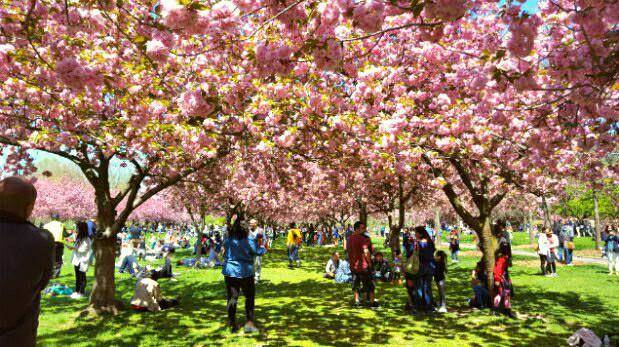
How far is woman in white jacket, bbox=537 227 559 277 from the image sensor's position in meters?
15.6

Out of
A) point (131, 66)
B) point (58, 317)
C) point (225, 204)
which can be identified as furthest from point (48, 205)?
point (131, 66)

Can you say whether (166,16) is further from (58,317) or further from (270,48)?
(58,317)

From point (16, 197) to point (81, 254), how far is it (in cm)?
968

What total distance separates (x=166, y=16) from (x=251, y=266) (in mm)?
4956

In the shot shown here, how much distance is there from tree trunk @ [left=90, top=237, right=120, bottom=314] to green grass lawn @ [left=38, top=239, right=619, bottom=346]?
16.4 inches

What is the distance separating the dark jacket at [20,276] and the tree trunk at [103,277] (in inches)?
267

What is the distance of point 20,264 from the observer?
7.87 ft

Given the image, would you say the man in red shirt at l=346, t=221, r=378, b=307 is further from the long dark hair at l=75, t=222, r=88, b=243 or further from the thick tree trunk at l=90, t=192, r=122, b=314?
the long dark hair at l=75, t=222, r=88, b=243

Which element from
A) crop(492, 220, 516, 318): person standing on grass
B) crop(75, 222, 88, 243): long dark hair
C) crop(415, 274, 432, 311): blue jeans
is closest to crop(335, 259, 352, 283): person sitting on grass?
crop(415, 274, 432, 311): blue jeans

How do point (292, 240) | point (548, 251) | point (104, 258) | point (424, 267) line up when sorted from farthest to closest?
1. point (292, 240)
2. point (548, 251)
3. point (424, 267)
4. point (104, 258)

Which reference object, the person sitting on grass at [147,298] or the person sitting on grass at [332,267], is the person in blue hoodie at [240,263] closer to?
the person sitting on grass at [147,298]

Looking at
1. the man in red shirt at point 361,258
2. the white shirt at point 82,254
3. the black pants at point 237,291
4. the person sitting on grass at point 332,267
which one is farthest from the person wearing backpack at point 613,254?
the white shirt at point 82,254

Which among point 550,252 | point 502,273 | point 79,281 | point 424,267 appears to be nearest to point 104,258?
point 79,281

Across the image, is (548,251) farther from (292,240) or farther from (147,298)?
(147,298)
